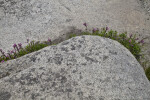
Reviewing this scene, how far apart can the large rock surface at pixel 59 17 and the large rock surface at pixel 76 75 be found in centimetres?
346

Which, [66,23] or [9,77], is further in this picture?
[66,23]

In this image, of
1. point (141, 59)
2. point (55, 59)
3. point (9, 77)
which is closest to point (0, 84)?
point (9, 77)

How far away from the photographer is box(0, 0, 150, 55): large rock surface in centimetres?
676

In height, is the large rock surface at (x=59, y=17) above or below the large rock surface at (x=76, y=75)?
above

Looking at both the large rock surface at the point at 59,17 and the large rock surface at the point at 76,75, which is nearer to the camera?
the large rock surface at the point at 76,75

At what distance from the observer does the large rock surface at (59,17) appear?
676 cm

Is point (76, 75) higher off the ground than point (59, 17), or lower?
lower

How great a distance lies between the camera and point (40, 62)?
297cm

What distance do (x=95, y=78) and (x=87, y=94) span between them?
341 mm

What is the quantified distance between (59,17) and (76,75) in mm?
5050

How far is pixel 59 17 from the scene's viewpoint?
24.2 ft

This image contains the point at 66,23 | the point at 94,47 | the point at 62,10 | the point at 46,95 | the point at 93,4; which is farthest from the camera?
the point at 93,4

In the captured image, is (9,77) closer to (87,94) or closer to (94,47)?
(87,94)

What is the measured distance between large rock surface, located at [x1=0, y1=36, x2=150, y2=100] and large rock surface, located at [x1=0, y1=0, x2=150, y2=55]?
136 inches
